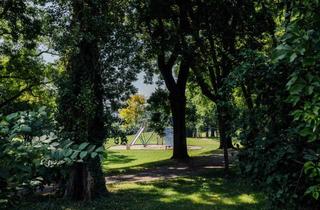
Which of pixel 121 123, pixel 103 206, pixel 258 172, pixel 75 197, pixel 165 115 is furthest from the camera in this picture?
pixel 165 115

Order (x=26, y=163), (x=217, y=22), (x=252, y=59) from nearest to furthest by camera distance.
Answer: (x=26, y=163)
(x=252, y=59)
(x=217, y=22)

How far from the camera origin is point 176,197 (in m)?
9.69

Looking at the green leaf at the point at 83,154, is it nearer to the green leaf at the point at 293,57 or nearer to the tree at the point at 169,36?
the green leaf at the point at 293,57

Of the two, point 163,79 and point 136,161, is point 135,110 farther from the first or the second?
point 163,79

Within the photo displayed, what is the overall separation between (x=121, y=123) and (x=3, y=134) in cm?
823

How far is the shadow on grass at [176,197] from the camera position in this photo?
846 centimetres

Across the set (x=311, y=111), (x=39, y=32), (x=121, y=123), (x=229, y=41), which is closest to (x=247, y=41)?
(x=229, y=41)

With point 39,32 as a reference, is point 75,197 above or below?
below

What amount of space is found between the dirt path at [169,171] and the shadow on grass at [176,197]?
1.27 meters

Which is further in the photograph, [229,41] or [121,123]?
[229,41]

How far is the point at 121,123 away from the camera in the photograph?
10.1m

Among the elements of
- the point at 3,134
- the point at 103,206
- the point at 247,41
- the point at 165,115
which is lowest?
the point at 103,206

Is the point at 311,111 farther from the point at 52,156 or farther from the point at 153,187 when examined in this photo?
the point at 153,187

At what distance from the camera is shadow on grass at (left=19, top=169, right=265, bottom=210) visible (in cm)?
846
